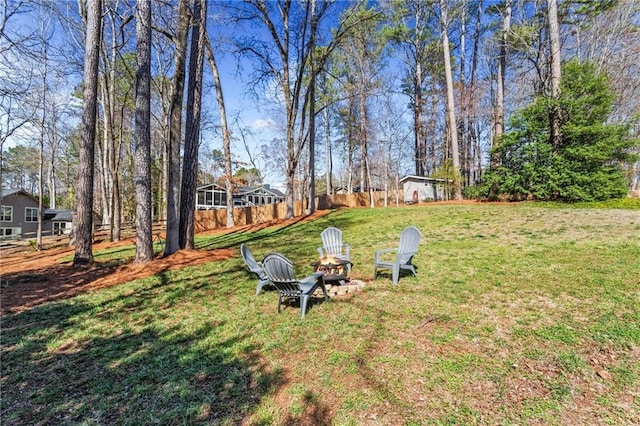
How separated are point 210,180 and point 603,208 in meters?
32.5

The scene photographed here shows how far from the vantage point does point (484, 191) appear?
14078 mm

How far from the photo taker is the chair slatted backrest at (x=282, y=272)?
3.59 m

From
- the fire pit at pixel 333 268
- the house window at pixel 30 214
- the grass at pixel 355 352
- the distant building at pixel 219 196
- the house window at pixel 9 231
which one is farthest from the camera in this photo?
the distant building at pixel 219 196

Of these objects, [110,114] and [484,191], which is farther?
[484,191]

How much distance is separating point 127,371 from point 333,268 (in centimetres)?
284

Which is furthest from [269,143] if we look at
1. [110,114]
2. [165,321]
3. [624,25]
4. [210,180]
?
[165,321]

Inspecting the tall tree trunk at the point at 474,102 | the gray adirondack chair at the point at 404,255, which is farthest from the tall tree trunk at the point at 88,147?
the tall tree trunk at the point at 474,102

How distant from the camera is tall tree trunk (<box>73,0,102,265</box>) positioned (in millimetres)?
6414

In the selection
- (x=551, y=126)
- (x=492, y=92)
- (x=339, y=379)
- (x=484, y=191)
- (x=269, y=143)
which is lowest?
(x=339, y=379)

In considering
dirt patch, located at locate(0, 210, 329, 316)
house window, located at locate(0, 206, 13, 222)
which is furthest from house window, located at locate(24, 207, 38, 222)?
dirt patch, located at locate(0, 210, 329, 316)

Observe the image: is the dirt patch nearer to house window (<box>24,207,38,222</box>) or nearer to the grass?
the grass

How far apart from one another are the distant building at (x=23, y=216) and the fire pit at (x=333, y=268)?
2579 cm

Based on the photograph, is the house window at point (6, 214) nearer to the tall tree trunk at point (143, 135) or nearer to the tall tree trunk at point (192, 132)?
the tall tree trunk at point (192, 132)

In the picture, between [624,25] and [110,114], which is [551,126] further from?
[110,114]
